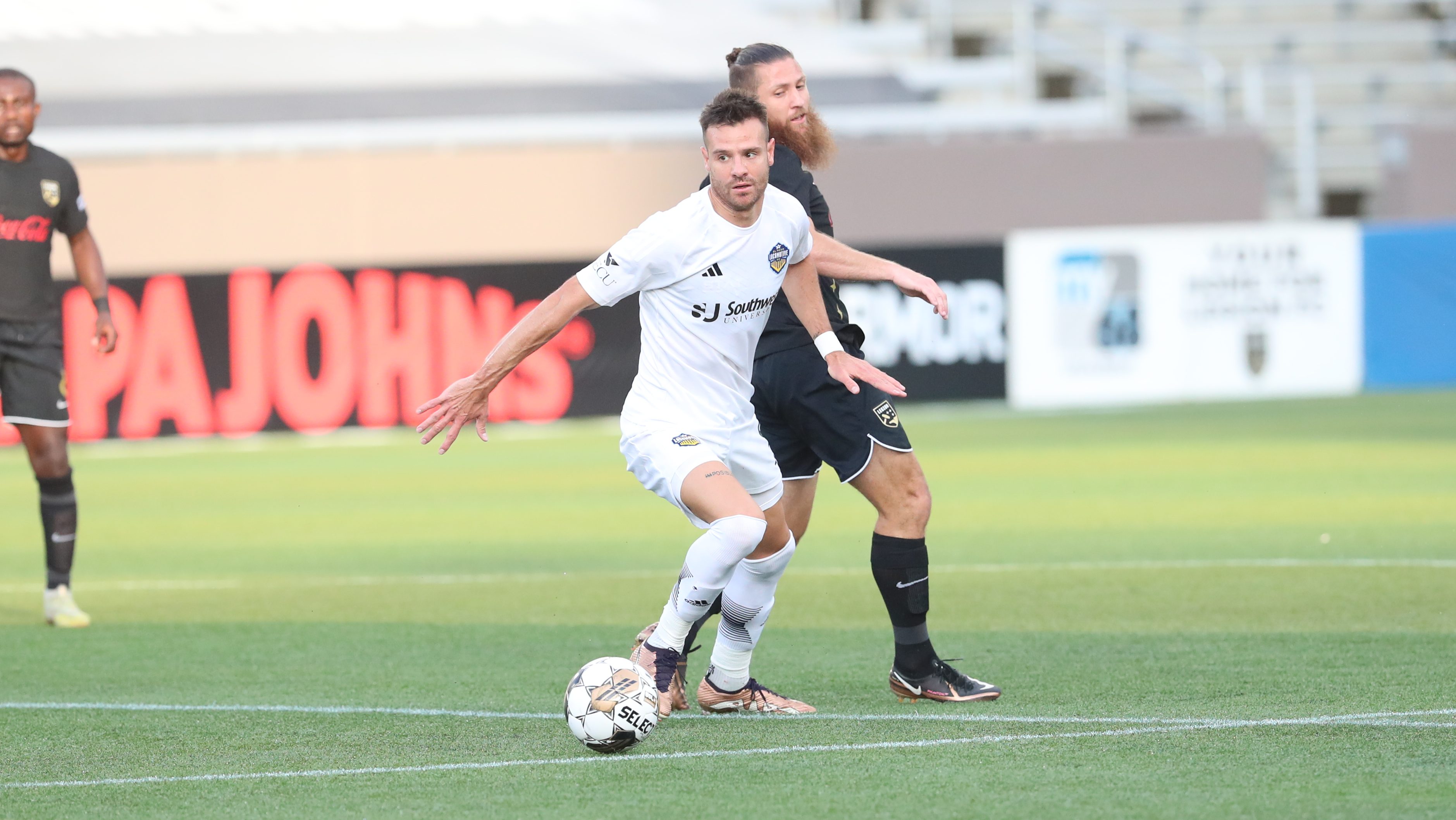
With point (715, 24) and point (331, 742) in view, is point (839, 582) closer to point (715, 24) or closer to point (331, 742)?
point (331, 742)

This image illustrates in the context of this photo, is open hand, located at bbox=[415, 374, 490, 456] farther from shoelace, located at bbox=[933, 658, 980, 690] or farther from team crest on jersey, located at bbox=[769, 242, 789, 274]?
shoelace, located at bbox=[933, 658, 980, 690]

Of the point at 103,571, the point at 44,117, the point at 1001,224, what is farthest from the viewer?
the point at 44,117

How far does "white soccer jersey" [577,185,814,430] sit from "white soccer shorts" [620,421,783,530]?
4cm

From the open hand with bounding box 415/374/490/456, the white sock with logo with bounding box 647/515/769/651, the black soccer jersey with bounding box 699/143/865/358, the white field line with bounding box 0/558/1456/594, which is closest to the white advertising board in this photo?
the white field line with bounding box 0/558/1456/594

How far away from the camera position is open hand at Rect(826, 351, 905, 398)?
219 inches

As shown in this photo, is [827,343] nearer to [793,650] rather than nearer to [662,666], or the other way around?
[662,666]

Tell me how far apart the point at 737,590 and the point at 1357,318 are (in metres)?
16.9

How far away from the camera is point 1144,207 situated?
22750 millimetres

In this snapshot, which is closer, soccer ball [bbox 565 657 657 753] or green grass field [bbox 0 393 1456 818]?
green grass field [bbox 0 393 1456 818]

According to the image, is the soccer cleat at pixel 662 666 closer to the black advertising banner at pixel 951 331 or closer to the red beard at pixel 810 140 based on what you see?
the red beard at pixel 810 140

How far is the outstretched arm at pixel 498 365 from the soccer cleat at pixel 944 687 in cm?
161

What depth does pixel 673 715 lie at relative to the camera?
577cm

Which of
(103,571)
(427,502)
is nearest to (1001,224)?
(427,502)

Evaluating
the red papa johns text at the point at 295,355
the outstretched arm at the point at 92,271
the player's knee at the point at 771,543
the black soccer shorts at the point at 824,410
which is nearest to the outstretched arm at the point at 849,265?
the black soccer shorts at the point at 824,410
